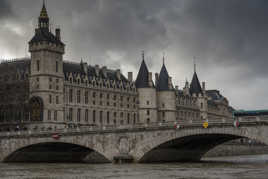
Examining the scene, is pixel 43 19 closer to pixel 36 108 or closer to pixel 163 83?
pixel 36 108

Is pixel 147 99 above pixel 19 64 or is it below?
below

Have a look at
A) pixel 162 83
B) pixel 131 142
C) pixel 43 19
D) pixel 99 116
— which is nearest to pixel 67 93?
pixel 99 116

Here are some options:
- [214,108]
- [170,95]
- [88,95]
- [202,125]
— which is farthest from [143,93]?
[202,125]

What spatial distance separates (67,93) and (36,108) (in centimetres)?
982

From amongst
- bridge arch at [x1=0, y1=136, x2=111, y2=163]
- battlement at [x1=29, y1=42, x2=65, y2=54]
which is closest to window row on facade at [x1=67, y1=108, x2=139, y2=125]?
battlement at [x1=29, y1=42, x2=65, y2=54]

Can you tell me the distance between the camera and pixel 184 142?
77188 millimetres

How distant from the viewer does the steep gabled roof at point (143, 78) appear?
140212 mm

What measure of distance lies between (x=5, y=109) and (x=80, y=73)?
59.7 ft

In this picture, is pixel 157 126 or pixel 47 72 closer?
pixel 157 126

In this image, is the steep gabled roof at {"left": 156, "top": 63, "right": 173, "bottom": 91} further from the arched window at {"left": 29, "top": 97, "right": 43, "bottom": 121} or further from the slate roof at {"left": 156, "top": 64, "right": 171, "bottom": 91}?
the arched window at {"left": 29, "top": 97, "right": 43, "bottom": 121}

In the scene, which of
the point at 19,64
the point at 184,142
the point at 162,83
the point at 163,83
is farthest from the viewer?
the point at 163,83

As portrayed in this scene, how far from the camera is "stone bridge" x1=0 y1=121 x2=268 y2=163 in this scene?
68.9m

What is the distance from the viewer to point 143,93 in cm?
14262

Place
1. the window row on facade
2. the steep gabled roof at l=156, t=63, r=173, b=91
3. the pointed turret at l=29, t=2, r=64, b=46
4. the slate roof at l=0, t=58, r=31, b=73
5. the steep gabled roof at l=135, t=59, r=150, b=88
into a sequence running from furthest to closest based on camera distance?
the steep gabled roof at l=156, t=63, r=173, b=91 → the steep gabled roof at l=135, t=59, r=150, b=88 → the window row on facade → the slate roof at l=0, t=58, r=31, b=73 → the pointed turret at l=29, t=2, r=64, b=46
